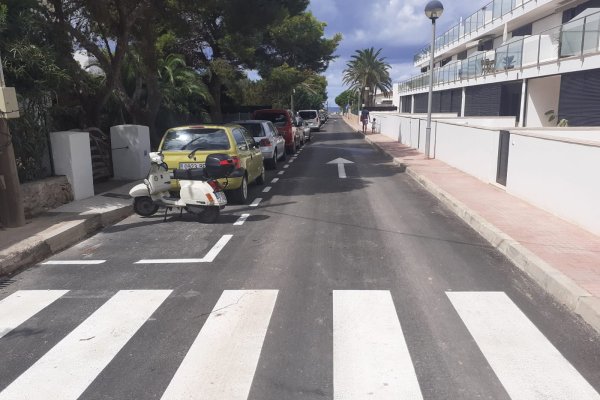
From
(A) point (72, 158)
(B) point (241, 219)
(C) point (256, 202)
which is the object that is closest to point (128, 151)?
(A) point (72, 158)

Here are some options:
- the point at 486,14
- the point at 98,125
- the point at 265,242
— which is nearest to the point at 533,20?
the point at 486,14

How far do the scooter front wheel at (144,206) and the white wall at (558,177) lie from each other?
7.10 m

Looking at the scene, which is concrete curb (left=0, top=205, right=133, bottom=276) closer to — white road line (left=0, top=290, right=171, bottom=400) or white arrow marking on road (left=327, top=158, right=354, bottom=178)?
white road line (left=0, top=290, right=171, bottom=400)

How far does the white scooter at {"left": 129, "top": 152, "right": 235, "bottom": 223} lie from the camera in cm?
860

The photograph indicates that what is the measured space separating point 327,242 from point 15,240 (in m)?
4.46

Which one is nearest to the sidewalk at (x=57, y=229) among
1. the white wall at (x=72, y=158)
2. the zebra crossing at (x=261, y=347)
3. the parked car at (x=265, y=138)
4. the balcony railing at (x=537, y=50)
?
the white wall at (x=72, y=158)

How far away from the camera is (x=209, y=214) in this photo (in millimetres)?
8820

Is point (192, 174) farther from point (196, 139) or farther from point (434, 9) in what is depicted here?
point (434, 9)

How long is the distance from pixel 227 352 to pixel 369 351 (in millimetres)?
1152

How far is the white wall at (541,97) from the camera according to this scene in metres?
23.2

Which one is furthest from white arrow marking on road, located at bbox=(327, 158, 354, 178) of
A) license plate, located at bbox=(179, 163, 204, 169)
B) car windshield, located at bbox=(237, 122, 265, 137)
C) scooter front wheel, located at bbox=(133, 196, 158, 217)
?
scooter front wheel, located at bbox=(133, 196, 158, 217)

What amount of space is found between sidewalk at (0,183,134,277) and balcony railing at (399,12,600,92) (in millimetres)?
16268

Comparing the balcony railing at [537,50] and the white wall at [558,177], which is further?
the balcony railing at [537,50]

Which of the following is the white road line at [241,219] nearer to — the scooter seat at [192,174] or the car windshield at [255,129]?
the scooter seat at [192,174]
